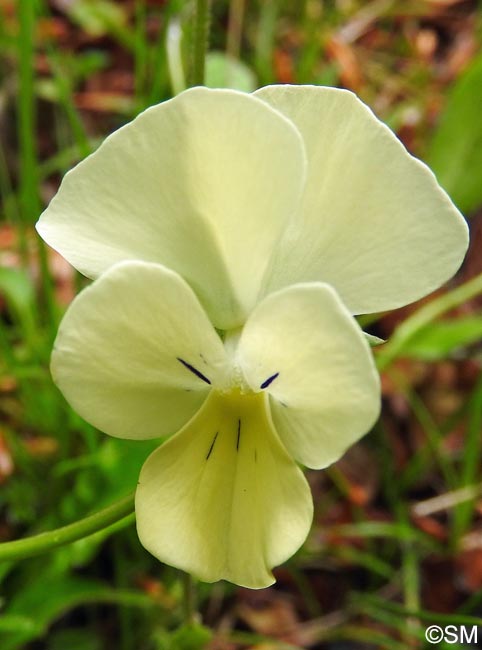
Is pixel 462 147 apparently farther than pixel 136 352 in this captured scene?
Yes

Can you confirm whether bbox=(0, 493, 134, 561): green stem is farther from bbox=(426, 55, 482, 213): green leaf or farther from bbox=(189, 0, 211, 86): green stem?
bbox=(426, 55, 482, 213): green leaf

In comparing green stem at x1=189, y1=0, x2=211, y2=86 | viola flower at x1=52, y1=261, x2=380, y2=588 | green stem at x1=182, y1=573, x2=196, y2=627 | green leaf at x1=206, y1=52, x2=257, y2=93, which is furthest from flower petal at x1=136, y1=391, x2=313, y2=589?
green leaf at x1=206, y1=52, x2=257, y2=93

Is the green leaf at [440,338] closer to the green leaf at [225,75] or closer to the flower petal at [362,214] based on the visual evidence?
the green leaf at [225,75]

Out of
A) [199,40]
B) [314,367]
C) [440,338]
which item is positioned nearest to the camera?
[314,367]

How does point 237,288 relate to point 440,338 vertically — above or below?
above

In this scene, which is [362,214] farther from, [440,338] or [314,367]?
[440,338]

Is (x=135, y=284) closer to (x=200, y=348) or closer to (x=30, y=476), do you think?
(x=200, y=348)

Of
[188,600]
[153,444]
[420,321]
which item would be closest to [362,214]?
[188,600]
